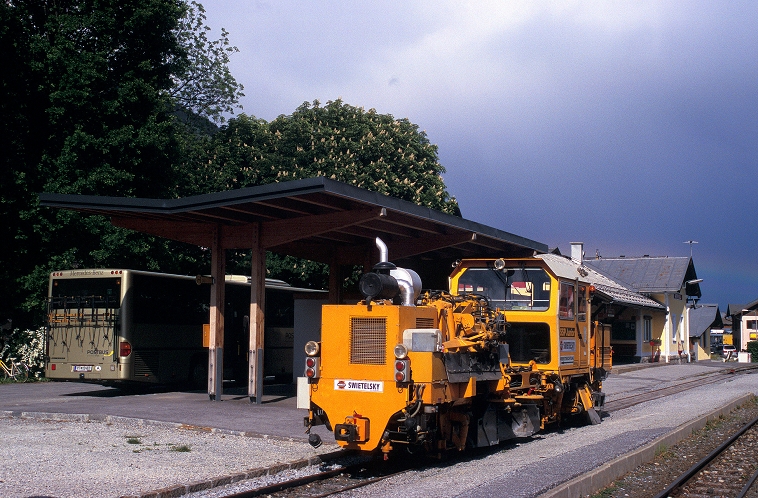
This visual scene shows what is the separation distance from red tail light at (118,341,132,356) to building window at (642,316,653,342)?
1319 inches

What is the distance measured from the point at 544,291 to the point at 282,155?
21.1 meters

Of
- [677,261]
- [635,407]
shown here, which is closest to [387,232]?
Result: [635,407]

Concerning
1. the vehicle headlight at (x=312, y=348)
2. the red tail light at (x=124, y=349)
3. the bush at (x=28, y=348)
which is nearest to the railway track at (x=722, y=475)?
the vehicle headlight at (x=312, y=348)

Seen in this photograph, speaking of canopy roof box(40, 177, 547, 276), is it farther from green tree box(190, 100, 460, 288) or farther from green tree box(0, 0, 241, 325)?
green tree box(190, 100, 460, 288)

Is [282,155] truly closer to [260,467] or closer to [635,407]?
[635,407]

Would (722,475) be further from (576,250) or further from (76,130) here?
(576,250)

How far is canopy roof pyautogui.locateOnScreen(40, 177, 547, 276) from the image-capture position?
1489 centimetres

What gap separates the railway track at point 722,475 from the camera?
968 cm

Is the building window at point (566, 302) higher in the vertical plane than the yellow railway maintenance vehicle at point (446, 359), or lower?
higher

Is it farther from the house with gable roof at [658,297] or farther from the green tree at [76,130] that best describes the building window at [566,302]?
the house with gable roof at [658,297]

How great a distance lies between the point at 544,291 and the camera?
13391mm

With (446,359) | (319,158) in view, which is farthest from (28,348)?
(446,359)

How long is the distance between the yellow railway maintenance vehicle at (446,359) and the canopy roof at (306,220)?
2.83 metres

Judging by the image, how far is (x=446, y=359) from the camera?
10242 mm
